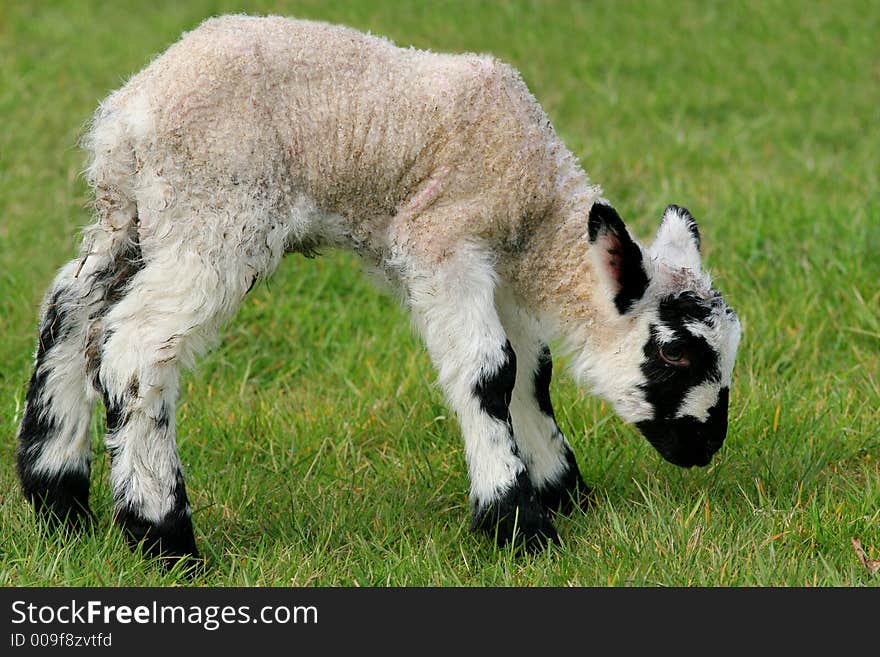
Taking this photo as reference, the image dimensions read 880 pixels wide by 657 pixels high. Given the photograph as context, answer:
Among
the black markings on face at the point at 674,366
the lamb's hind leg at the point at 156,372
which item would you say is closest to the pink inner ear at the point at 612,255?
the black markings on face at the point at 674,366

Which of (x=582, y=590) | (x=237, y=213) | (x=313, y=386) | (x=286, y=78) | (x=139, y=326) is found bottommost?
(x=313, y=386)

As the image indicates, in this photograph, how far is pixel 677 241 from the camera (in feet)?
17.8

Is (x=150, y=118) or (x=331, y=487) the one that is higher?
(x=150, y=118)

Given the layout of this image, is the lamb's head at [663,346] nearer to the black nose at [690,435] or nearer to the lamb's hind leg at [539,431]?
the black nose at [690,435]

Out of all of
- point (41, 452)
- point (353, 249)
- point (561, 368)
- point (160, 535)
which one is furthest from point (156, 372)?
Result: point (561, 368)

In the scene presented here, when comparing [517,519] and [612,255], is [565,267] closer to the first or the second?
[612,255]

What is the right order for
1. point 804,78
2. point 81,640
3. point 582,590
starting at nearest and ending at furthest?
point 81,640 → point 582,590 → point 804,78

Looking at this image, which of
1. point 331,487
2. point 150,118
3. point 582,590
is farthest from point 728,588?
point 150,118

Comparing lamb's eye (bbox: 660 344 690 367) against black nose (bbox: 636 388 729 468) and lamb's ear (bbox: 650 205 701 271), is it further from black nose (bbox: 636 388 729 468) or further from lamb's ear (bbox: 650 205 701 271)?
lamb's ear (bbox: 650 205 701 271)

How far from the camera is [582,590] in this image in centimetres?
460

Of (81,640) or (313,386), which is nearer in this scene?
(81,640)

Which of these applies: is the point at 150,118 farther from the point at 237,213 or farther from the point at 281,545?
the point at 281,545

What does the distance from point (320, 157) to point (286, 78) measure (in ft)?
1.05

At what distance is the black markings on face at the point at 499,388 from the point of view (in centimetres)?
498
